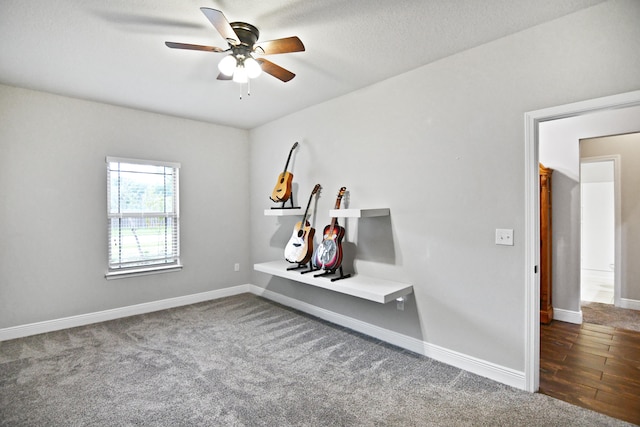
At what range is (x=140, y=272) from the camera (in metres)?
4.02

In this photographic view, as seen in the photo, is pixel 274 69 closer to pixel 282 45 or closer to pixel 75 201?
pixel 282 45

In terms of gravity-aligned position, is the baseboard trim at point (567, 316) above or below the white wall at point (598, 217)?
below

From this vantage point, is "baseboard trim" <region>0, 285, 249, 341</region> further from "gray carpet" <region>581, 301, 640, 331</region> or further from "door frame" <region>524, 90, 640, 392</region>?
"gray carpet" <region>581, 301, 640, 331</region>

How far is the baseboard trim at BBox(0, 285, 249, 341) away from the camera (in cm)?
327

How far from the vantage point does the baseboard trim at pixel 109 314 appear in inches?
129

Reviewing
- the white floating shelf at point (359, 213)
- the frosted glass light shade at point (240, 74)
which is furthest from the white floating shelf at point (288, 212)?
the frosted glass light shade at point (240, 74)

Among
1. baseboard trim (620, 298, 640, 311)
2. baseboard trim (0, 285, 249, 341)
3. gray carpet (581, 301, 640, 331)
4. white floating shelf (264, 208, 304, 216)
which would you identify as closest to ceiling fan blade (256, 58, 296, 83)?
white floating shelf (264, 208, 304, 216)

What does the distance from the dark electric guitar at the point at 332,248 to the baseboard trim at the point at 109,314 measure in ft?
6.94

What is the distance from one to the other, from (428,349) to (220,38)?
3055 millimetres

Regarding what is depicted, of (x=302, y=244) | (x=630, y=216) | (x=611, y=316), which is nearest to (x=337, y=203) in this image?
(x=302, y=244)

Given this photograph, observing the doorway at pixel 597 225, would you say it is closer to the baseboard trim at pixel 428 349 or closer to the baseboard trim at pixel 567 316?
the baseboard trim at pixel 567 316

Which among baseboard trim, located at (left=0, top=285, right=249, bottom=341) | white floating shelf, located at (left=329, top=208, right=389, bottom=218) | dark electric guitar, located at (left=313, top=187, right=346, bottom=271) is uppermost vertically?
white floating shelf, located at (left=329, top=208, right=389, bottom=218)

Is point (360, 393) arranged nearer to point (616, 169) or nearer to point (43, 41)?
point (43, 41)

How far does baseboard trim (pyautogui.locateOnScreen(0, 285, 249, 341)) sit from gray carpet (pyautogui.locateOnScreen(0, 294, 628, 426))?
0.12 metres
